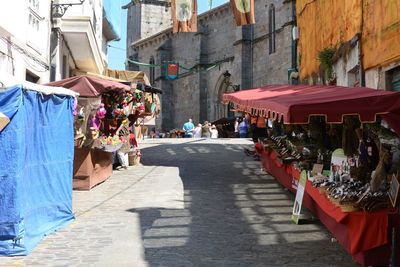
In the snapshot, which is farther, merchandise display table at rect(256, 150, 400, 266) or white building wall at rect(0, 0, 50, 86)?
white building wall at rect(0, 0, 50, 86)

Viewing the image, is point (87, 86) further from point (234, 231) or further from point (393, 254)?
point (393, 254)

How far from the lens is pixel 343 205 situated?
5.43 metres

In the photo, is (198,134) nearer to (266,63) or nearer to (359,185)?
(266,63)

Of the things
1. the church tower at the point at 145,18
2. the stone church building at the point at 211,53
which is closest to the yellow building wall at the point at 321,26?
the stone church building at the point at 211,53

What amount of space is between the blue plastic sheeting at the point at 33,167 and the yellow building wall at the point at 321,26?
737 centimetres

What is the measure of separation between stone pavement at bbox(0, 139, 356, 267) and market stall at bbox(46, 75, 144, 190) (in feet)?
1.15

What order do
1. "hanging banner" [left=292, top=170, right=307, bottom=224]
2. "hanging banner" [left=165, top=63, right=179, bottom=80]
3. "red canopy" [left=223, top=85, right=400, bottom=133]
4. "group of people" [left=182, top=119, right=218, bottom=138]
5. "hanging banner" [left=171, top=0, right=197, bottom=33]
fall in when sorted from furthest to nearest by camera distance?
1. "hanging banner" [left=165, top=63, right=179, bottom=80]
2. "group of people" [left=182, top=119, right=218, bottom=138]
3. "hanging banner" [left=171, top=0, right=197, bottom=33]
4. "hanging banner" [left=292, top=170, right=307, bottom=224]
5. "red canopy" [left=223, top=85, right=400, bottom=133]

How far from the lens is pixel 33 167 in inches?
249

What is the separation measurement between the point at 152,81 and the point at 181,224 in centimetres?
4875

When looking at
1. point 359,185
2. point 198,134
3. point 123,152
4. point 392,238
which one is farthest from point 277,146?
point 198,134

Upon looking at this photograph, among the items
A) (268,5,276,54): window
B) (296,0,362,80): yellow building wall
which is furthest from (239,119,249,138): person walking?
(296,0,362,80): yellow building wall

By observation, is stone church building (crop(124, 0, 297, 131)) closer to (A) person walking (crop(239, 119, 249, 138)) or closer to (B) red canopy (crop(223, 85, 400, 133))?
(A) person walking (crop(239, 119, 249, 138))

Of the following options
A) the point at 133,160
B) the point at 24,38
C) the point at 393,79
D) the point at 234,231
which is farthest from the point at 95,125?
the point at 393,79

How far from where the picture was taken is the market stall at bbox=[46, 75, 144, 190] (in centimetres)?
1047
